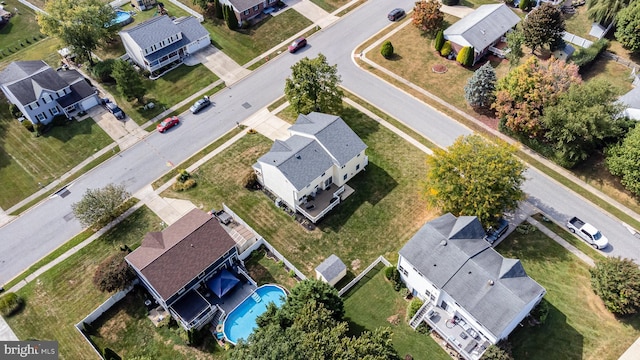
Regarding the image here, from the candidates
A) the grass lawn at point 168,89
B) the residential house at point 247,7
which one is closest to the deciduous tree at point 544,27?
the residential house at point 247,7

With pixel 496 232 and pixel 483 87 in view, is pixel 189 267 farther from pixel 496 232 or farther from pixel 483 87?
pixel 483 87

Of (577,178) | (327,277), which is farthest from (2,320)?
(577,178)

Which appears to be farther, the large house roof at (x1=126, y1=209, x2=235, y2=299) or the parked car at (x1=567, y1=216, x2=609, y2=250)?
the parked car at (x1=567, y1=216, x2=609, y2=250)

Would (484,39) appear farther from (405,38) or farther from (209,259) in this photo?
(209,259)

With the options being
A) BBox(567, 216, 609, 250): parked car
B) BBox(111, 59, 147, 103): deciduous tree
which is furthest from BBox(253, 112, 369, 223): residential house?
BBox(567, 216, 609, 250): parked car

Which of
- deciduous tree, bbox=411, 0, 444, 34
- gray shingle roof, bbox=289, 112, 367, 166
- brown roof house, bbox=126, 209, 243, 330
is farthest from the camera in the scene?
deciduous tree, bbox=411, 0, 444, 34

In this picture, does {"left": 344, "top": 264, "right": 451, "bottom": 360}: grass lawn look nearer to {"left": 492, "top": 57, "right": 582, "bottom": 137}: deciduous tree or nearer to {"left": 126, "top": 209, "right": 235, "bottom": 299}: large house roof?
{"left": 126, "top": 209, "right": 235, "bottom": 299}: large house roof

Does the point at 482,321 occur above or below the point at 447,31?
below
